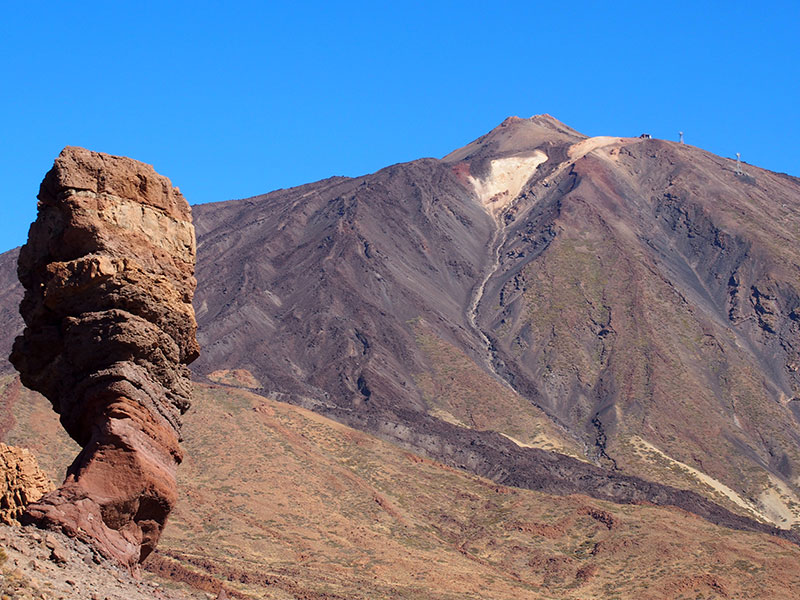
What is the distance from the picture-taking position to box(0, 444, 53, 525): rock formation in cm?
1795

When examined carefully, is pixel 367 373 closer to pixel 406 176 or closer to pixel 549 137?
pixel 406 176

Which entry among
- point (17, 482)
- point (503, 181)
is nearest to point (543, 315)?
point (503, 181)

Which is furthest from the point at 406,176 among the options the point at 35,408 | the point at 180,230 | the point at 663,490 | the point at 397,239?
the point at 180,230

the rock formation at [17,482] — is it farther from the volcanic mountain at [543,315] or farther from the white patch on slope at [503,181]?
the white patch on slope at [503,181]

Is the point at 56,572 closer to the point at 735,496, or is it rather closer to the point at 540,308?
the point at 735,496

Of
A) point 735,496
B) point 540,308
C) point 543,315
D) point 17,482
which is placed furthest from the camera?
point 540,308

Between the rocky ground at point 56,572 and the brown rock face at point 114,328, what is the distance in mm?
878

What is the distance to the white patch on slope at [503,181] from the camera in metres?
166

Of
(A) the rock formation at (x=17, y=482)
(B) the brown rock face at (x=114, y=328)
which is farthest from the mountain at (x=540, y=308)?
(B) the brown rock face at (x=114, y=328)

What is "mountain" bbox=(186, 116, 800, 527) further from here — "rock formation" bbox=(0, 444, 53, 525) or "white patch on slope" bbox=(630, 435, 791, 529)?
"rock formation" bbox=(0, 444, 53, 525)

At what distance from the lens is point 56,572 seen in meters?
14.4

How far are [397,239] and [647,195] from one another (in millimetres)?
40253

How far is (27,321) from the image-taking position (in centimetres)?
1886

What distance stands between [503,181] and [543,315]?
4326 cm
